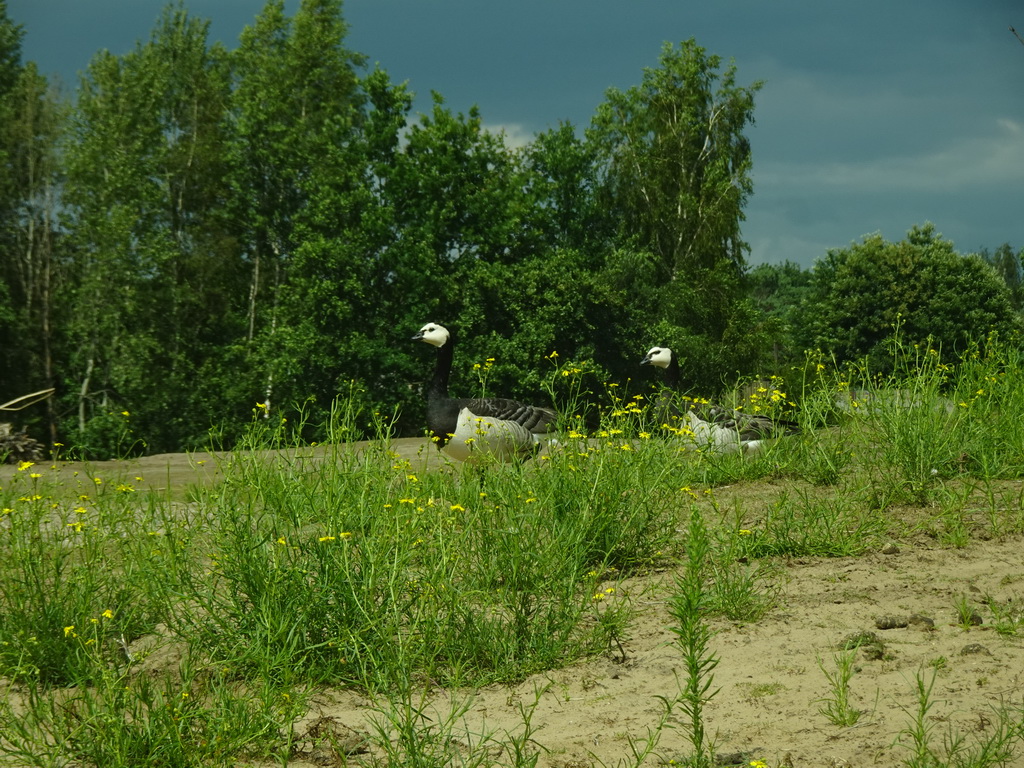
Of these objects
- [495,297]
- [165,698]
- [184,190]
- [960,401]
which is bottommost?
[165,698]

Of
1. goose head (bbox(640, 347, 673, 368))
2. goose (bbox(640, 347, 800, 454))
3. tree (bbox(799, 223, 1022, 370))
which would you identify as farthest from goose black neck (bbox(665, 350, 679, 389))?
tree (bbox(799, 223, 1022, 370))

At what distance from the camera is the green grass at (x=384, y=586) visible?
3211 millimetres

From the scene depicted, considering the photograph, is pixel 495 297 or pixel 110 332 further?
pixel 110 332

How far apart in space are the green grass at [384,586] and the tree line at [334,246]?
72.7 feet

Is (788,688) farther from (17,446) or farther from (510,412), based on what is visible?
(17,446)

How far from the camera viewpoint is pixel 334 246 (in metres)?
30.4

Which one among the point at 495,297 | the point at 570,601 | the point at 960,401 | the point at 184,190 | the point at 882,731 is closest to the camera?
the point at 882,731

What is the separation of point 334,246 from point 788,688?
28.1m

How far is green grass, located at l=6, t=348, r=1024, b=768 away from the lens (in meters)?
3.21

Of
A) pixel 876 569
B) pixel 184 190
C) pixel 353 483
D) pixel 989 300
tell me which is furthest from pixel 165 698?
pixel 184 190

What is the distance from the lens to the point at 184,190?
39625 mm

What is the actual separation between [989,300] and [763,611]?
32465 millimetres

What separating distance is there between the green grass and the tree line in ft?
72.7

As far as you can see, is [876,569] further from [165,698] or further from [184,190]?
[184,190]
